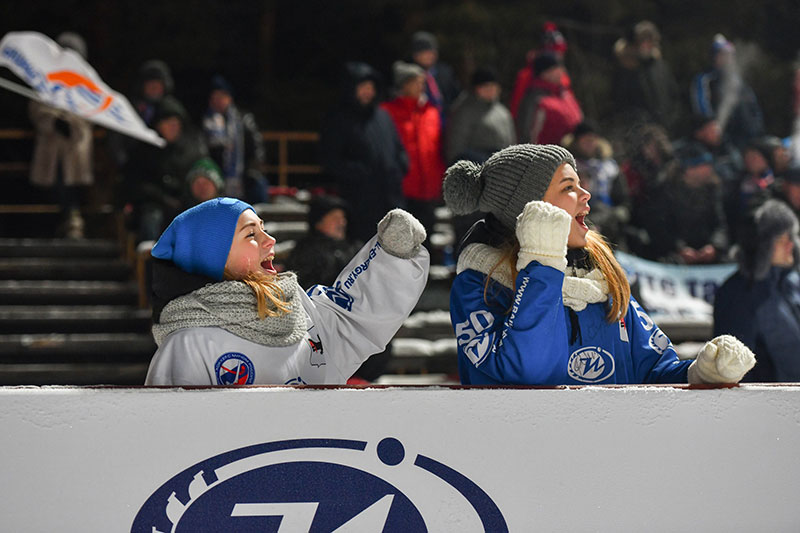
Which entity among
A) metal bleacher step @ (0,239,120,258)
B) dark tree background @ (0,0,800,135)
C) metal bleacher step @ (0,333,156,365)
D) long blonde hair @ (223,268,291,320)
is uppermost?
dark tree background @ (0,0,800,135)

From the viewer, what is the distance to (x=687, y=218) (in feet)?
29.7

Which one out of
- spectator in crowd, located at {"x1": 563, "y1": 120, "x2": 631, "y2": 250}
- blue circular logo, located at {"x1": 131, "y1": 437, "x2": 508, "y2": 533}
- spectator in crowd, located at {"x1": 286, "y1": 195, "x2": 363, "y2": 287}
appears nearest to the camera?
blue circular logo, located at {"x1": 131, "y1": 437, "x2": 508, "y2": 533}

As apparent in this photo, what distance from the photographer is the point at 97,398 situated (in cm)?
269

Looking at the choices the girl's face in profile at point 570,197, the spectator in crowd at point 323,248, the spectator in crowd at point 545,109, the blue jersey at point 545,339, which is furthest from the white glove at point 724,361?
the spectator in crowd at point 545,109

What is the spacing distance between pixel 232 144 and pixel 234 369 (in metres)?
6.70

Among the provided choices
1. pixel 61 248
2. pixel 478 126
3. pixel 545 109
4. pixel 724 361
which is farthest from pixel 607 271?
pixel 61 248

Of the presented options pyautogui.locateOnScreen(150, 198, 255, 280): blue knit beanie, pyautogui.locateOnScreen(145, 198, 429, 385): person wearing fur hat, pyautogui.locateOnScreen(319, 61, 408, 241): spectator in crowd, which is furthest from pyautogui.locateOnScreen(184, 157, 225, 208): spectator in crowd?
pyautogui.locateOnScreen(150, 198, 255, 280): blue knit beanie

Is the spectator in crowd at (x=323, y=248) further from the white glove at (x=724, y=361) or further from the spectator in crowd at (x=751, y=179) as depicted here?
the spectator in crowd at (x=751, y=179)

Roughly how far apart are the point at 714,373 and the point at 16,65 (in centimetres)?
460

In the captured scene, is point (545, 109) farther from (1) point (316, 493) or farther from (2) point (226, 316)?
(1) point (316, 493)

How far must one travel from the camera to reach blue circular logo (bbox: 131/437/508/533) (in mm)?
2680

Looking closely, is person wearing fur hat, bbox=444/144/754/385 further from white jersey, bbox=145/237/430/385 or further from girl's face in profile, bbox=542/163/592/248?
white jersey, bbox=145/237/430/385

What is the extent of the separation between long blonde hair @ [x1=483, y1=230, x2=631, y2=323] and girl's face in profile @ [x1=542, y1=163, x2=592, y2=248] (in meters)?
0.05

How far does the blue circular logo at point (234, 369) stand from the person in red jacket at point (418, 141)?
210 inches
